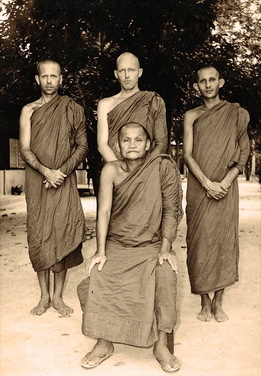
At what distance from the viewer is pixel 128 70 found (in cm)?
418

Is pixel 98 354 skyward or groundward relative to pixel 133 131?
groundward

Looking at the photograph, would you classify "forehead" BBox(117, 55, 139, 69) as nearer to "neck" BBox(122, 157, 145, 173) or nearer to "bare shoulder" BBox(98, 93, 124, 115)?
"bare shoulder" BBox(98, 93, 124, 115)

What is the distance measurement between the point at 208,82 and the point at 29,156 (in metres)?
1.64

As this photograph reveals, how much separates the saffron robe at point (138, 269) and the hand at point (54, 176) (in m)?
0.94

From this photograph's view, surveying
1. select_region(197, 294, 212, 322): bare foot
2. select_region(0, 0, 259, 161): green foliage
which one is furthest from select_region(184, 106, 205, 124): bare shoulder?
select_region(0, 0, 259, 161): green foliage

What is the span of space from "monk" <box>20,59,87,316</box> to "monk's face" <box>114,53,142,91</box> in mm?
568

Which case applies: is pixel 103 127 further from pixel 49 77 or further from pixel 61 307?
pixel 61 307

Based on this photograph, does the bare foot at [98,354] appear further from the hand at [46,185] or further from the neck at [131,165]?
the hand at [46,185]

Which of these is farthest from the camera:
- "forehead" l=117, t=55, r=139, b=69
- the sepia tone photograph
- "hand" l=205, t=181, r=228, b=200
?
"hand" l=205, t=181, r=228, b=200

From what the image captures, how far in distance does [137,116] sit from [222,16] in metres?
7.08

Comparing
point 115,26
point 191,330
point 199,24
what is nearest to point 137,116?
point 191,330

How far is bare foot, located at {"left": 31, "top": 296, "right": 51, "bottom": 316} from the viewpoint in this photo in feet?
14.6

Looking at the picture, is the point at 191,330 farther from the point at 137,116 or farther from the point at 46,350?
the point at 137,116

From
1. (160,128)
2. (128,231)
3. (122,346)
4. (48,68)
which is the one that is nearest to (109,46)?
(48,68)
